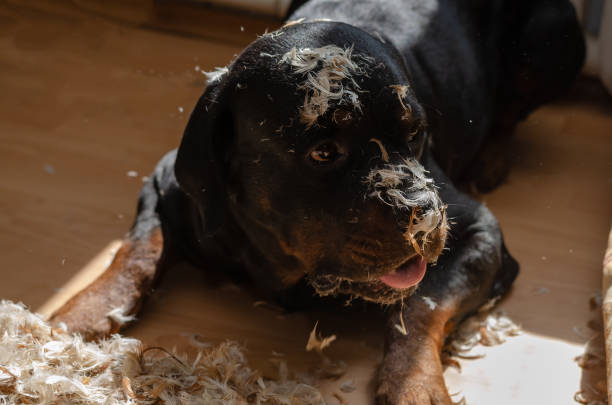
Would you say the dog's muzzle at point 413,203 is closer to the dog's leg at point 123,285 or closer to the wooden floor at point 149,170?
the wooden floor at point 149,170

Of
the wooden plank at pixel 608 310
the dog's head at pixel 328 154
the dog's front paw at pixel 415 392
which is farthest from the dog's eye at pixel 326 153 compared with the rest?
the wooden plank at pixel 608 310

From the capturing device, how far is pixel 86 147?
11.3 feet

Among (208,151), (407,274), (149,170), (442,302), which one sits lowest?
(149,170)

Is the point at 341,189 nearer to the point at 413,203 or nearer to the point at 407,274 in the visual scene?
the point at 413,203

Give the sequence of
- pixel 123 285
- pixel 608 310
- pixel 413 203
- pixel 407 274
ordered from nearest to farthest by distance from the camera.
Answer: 1. pixel 413 203
2. pixel 407 274
3. pixel 608 310
4. pixel 123 285

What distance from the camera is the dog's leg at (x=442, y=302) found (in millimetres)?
2193

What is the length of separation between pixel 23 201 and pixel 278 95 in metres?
1.53

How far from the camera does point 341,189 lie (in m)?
2.02

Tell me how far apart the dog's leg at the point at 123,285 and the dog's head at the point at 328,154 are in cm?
47

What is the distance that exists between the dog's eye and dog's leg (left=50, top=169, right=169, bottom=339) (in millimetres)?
859

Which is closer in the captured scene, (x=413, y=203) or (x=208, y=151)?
(x=413, y=203)

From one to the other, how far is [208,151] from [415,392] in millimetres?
876

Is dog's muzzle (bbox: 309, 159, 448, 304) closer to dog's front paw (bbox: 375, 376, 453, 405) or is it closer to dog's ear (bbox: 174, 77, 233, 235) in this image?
dog's front paw (bbox: 375, 376, 453, 405)

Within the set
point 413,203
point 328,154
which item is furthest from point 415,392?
point 328,154
